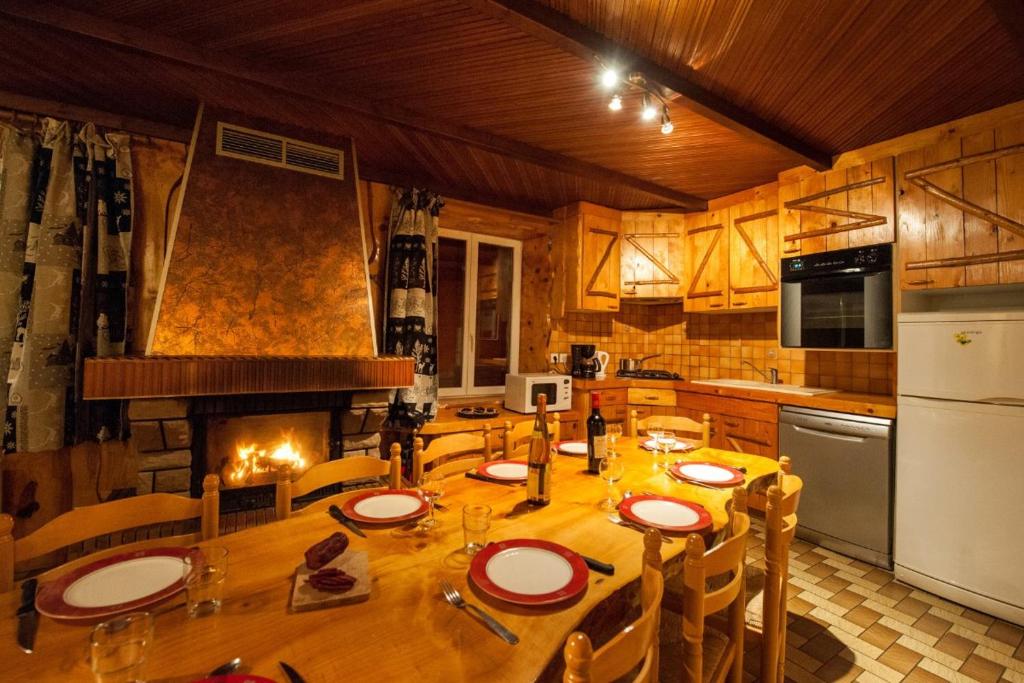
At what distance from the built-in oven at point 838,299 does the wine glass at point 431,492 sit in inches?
106

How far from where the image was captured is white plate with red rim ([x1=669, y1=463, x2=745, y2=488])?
150cm

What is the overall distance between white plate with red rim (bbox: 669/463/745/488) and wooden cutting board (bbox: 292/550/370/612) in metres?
1.11

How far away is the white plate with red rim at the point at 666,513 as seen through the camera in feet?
3.76

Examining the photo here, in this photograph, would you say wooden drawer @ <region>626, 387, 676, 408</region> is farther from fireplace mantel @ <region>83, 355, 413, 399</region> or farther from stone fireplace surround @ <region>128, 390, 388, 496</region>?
stone fireplace surround @ <region>128, 390, 388, 496</region>

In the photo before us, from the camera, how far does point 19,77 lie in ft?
6.64

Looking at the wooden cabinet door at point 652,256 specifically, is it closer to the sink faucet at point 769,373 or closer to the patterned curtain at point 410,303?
the sink faucet at point 769,373

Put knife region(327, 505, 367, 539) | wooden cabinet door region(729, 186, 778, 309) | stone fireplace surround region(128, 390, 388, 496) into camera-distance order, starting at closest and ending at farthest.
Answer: knife region(327, 505, 367, 539) < stone fireplace surround region(128, 390, 388, 496) < wooden cabinet door region(729, 186, 778, 309)

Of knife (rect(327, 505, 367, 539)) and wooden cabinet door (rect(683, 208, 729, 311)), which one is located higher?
wooden cabinet door (rect(683, 208, 729, 311))

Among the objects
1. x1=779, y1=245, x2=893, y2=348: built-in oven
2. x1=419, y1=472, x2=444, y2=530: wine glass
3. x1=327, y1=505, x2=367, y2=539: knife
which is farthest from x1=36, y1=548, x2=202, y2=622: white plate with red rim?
x1=779, y1=245, x2=893, y2=348: built-in oven

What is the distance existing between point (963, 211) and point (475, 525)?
9.49 ft

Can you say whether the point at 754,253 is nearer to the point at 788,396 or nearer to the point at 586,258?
the point at 788,396

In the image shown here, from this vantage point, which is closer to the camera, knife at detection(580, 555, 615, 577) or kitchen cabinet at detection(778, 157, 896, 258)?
knife at detection(580, 555, 615, 577)

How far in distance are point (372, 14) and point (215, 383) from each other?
169cm

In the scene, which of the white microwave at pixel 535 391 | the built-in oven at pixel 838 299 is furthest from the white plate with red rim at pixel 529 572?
the built-in oven at pixel 838 299
